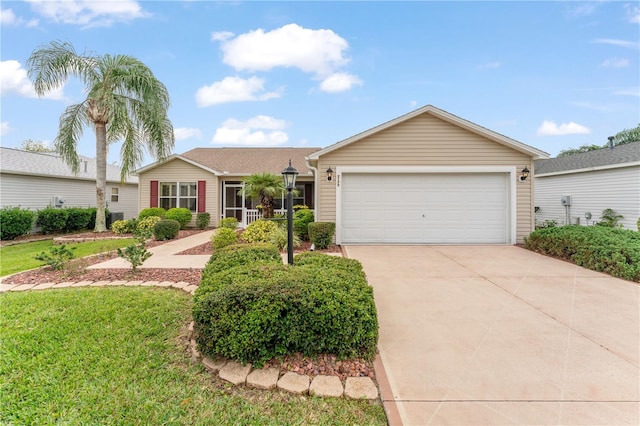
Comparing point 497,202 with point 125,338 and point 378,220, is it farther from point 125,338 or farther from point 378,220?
point 125,338

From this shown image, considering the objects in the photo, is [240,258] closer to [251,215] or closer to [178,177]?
[251,215]

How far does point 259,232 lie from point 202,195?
6.97m

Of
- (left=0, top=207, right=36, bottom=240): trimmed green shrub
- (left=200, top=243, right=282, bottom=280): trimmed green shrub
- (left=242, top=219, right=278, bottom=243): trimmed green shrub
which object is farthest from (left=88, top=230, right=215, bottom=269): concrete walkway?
(left=0, top=207, right=36, bottom=240): trimmed green shrub

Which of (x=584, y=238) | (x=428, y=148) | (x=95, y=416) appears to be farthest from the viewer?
(x=428, y=148)

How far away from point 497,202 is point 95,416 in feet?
34.3

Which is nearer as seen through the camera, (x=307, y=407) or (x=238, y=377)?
(x=307, y=407)

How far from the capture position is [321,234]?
8.43 metres

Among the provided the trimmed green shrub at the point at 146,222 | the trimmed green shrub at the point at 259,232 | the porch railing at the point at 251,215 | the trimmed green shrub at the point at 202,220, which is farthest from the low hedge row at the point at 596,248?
the trimmed green shrub at the point at 146,222

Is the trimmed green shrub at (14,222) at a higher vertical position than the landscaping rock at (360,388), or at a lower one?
higher

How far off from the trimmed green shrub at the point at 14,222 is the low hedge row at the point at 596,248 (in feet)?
60.1

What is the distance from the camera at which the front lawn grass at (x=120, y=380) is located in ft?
6.59

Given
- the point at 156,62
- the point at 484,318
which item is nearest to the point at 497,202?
the point at 484,318

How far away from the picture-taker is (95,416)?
78.8 inches

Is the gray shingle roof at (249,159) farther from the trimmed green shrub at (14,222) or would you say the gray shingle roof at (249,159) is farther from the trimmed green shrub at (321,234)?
the trimmed green shrub at (321,234)
